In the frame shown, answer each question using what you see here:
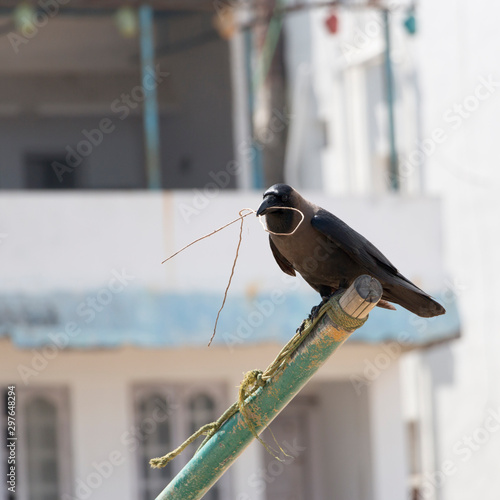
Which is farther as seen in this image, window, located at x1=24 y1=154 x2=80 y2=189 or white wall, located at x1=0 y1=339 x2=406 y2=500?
window, located at x1=24 y1=154 x2=80 y2=189

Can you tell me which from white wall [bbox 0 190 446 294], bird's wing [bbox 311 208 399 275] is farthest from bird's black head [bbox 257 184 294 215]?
white wall [bbox 0 190 446 294]

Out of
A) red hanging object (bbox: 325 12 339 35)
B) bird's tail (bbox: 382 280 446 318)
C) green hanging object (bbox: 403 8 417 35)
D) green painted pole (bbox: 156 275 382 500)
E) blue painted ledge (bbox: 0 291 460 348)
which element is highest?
red hanging object (bbox: 325 12 339 35)

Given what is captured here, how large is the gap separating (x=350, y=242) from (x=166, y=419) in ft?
21.6

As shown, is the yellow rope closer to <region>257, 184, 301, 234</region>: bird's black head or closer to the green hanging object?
<region>257, 184, 301, 234</region>: bird's black head

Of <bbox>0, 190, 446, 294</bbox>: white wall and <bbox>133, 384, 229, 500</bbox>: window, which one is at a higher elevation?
<bbox>0, 190, 446, 294</bbox>: white wall

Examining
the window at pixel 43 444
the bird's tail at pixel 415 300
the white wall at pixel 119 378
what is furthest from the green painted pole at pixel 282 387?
the window at pixel 43 444

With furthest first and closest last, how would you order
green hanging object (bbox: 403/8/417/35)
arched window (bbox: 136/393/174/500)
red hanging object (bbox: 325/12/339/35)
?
red hanging object (bbox: 325/12/339/35)
green hanging object (bbox: 403/8/417/35)
arched window (bbox: 136/393/174/500)

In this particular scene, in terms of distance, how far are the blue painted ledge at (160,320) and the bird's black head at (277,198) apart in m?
5.26

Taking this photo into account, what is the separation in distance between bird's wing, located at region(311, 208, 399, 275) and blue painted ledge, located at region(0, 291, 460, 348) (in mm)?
5211

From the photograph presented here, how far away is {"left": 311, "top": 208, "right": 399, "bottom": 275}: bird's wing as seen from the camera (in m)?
4.57

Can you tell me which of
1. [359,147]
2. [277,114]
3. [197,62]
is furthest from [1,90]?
[359,147]

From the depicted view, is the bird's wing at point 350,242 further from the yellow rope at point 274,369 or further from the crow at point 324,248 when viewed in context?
the yellow rope at point 274,369

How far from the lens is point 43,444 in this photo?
10727mm

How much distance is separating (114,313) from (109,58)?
598 cm
